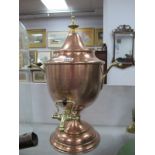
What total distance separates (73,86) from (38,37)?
2.70 metres

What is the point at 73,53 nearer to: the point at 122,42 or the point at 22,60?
the point at 22,60

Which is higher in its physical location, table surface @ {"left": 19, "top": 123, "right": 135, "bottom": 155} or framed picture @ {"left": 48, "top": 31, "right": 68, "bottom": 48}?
framed picture @ {"left": 48, "top": 31, "right": 68, "bottom": 48}

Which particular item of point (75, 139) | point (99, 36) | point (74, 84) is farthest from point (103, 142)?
point (99, 36)

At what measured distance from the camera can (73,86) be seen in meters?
0.50

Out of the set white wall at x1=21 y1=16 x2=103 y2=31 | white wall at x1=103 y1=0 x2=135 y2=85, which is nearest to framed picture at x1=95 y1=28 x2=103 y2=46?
white wall at x1=21 y1=16 x2=103 y2=31

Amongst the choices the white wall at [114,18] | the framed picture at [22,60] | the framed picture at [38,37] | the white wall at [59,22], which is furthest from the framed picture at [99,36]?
the framed picture at [22,60]

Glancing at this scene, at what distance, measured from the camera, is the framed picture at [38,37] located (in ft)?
9.84

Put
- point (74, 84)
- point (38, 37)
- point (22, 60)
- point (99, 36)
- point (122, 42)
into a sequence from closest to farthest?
point (74, 84), point (22, 60), point (122, 42), point (99, 36), point (38, 37)

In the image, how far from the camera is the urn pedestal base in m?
0.52

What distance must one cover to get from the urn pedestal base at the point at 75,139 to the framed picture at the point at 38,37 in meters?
2.53

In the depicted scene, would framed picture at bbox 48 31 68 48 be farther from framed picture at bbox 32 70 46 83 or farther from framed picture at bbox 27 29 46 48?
framed picture at bbox 32 70 46 83
